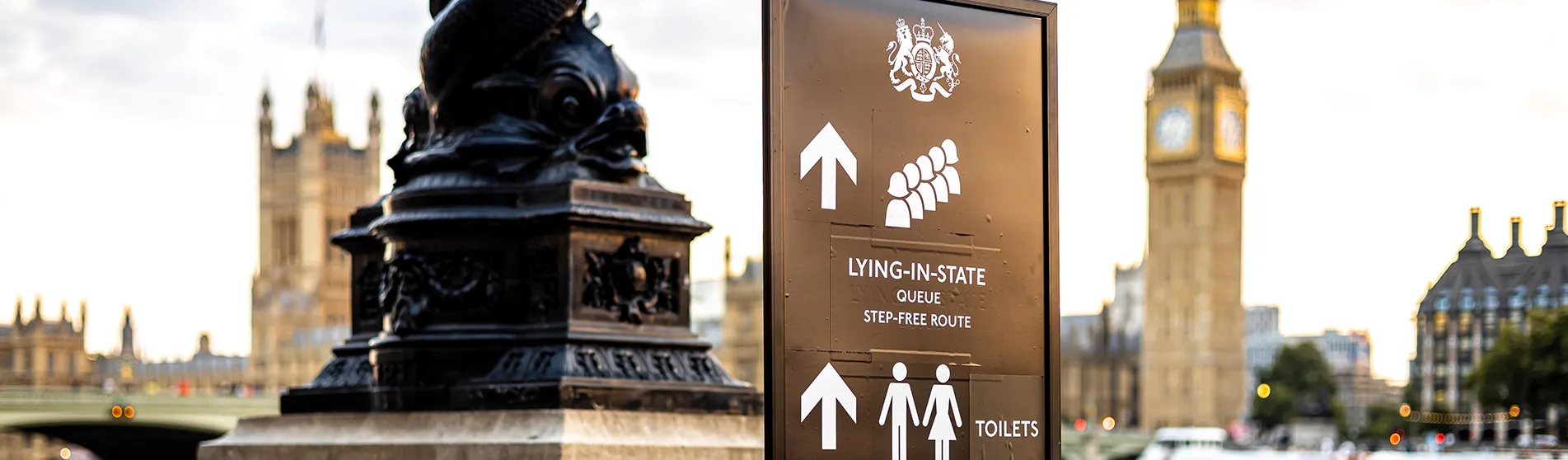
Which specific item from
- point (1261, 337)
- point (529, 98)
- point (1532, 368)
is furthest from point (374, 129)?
point (529, 98)

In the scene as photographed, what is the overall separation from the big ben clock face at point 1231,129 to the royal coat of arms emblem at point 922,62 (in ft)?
415

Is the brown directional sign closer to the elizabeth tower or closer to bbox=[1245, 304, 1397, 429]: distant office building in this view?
the elizabeth tower

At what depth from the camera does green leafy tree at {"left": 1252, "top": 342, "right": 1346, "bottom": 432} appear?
399 feet

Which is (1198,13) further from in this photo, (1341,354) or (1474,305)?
(1341,354)

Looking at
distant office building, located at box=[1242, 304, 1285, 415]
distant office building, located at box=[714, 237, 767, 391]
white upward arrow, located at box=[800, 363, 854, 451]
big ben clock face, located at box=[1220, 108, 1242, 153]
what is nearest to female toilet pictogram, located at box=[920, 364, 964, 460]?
white upward arrow, located at box=[800, 363, 854, 451]

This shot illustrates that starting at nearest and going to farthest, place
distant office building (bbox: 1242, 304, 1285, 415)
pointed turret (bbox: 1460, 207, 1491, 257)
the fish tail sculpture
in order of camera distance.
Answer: the fish tail sculpture, pointed turret (bbox: 1460, 207, 1491, 257), distant office building (bbox: 1242, 304, 1285, 415)

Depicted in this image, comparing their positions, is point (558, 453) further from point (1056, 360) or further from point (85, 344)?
point (85, 344)

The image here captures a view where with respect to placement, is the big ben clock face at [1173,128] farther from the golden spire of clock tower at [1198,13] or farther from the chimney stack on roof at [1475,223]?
the chimney stack on roof at [1475,223]

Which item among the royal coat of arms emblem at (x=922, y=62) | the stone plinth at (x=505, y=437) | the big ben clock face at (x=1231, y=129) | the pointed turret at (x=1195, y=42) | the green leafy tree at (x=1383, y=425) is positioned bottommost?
the green leafy tree at (x=1383, y=425)

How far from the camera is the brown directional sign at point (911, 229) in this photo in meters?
6.35

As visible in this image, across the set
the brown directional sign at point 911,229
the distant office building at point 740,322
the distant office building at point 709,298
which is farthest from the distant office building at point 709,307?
the brown directional sign at point 911,229

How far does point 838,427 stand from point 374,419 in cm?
552

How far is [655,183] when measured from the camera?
11836mm

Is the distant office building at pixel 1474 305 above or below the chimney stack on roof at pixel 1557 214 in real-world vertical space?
below
